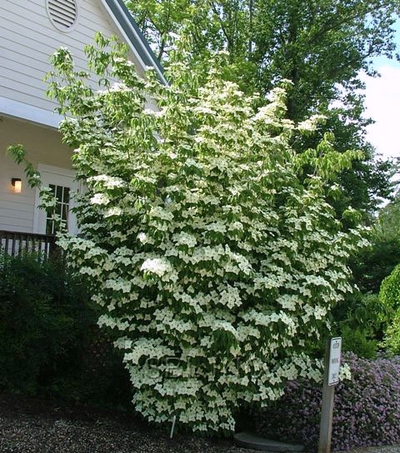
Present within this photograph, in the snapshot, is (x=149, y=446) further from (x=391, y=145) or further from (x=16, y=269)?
(x=391, y=145)

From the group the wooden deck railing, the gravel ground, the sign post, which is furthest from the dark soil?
the wooden deck railing

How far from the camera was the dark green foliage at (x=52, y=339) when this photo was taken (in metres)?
5.68

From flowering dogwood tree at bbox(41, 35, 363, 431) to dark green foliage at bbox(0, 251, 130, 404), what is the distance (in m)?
0.79

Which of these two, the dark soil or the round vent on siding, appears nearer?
the dark soil

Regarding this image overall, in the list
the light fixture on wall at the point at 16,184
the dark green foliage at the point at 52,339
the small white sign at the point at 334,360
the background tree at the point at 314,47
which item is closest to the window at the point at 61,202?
the light fixture on wall at the point at 16,184

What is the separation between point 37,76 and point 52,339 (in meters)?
4.61

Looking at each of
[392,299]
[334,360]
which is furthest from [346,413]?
[392,299]

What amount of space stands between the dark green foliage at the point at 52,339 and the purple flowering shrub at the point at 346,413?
168cm

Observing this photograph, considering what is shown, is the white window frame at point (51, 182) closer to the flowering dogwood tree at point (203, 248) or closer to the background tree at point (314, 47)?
the flowering dogwood tree at point (203, 248)

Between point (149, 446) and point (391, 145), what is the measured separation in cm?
2953

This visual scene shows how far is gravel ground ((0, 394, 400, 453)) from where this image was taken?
4652mm

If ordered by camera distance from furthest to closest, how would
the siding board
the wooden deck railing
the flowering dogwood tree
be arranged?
the siding board
the wooden deck railing
the flowering dogwood tree

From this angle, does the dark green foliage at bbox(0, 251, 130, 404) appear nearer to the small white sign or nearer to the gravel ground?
the gravel ground

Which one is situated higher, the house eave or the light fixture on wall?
the house eave
